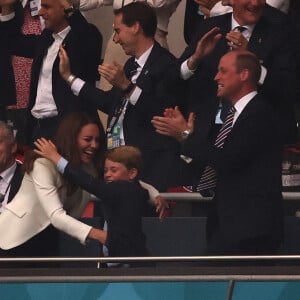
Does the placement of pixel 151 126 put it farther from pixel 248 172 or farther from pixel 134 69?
pixel 248 172

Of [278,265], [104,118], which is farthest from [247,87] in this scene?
[104,118]

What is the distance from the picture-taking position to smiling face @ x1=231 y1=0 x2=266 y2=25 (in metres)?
10.7

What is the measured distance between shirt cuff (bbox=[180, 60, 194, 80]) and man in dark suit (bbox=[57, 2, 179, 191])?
5.7 inches

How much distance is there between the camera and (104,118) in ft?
40.7

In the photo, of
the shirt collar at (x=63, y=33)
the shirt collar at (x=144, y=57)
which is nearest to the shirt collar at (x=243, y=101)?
the shirt collar at (x=144, y=57)

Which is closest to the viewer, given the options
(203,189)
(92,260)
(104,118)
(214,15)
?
(92,260)

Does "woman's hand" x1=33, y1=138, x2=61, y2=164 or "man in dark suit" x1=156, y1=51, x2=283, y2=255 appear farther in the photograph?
"woman's hand" x1=33, y1=138, x2=61, y2=164

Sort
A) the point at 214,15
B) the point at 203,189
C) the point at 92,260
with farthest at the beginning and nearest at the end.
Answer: the point at 214,15, the point at 203,189, the point at 92,260

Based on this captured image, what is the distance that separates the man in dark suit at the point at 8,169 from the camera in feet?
35.2

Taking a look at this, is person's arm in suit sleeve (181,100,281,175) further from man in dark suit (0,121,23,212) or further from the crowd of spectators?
man in dark suit (0,121,23,212)

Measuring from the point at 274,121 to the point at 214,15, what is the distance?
1380 mm

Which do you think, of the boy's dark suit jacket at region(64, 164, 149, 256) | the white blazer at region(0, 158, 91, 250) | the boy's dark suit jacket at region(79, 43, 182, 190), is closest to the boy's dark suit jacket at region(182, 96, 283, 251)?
the boy's dark suit jacket at region(64, 164, 149, 256)

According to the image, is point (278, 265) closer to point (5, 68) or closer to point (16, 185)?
point (16, 185)

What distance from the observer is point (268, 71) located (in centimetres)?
1057
